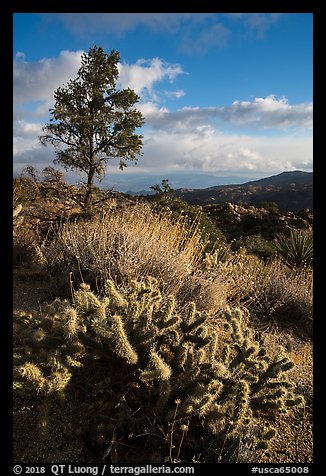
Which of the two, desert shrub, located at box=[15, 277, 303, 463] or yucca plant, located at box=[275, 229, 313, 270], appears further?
yucca plant, located at box=[275, 229, 313, 270]

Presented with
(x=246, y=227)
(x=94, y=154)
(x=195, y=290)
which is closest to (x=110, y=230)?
(x=195, y=290)

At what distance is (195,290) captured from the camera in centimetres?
485

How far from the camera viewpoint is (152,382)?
2592 mm

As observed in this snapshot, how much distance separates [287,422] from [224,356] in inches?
31.3

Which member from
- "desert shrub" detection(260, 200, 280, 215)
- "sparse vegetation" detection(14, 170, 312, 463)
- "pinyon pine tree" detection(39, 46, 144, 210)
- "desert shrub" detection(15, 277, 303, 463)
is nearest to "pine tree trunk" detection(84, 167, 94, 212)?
"pinyon pine tree" detection(39, 46, 144, 210)

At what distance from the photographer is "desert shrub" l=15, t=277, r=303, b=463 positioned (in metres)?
2.33

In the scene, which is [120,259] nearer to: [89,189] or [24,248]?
[24,248]

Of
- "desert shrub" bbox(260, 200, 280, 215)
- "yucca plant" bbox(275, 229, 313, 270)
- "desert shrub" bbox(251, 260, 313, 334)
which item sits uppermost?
"desert shrub" bbox(260, 200, 280, 215)

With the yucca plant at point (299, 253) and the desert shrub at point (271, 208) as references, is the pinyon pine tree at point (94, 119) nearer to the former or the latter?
the yucca plant at point (299, 253)

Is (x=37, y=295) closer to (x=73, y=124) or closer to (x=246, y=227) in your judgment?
(x=73, y=124)

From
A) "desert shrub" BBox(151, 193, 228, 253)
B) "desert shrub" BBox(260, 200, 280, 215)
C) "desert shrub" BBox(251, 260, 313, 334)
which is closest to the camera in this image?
"desert shrub" BBox(251, 260, 313, 334)

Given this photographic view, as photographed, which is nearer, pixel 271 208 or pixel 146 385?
pixel 146 385

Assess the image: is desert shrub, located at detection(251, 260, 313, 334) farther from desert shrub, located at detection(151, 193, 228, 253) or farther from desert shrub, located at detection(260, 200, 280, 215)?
desert shrub, located at detection(260, 200, 280, 215)

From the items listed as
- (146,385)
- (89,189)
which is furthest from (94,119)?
(146,385)
